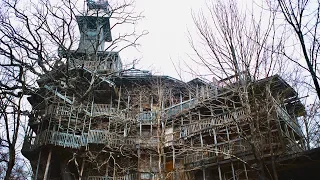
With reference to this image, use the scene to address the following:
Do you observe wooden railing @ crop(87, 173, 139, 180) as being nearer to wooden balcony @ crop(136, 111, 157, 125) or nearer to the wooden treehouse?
the wooden treehouse

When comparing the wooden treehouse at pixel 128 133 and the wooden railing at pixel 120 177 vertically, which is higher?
the wooden treehouse at pixel 128 133

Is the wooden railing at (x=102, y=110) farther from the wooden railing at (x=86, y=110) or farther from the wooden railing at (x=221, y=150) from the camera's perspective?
the wooden railing at (x=221, y=150)

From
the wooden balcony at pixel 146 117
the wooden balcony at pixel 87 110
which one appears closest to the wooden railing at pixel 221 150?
the wooden balcony at pixel 146 117

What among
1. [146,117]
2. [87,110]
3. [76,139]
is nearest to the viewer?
[76,139]

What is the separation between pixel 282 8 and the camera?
5.94 m

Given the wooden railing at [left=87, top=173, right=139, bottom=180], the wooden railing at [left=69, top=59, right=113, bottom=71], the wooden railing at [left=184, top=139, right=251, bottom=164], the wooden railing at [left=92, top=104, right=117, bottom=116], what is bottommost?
the wooden railing at [left=87, top=173, right=139, bottom=180]

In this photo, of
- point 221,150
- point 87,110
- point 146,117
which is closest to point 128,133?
point 146,117

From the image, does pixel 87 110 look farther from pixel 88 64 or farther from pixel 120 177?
pixel 120 177

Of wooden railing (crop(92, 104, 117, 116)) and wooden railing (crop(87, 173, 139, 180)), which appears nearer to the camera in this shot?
wooden railing (crop(87, 173, 139, 180))

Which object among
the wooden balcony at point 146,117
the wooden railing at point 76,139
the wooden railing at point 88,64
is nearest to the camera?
the wooden railing at point 88,64

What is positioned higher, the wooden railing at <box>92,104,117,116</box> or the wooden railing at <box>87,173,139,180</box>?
the wooden railing at <box>92,104,117,116</box>

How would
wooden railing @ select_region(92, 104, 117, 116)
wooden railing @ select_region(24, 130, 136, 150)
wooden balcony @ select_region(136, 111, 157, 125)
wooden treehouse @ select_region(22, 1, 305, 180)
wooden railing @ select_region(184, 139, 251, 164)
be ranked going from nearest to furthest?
wooden treehouse @ select_region(22, 1, 305, 180) → wooden railing @ select_region(184, 139, 251, 164) → wooden railing @ select_region(24, 130, 136, 150) → wooden railing @ select_region(92, 104, 117, 116) → wooden balcony @ select_region(136, 111, 157, 125)

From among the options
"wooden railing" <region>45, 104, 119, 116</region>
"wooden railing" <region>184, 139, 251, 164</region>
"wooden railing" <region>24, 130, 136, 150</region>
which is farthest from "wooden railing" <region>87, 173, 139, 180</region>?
"wooden railing" <region>45, 104, 119, 116</region>

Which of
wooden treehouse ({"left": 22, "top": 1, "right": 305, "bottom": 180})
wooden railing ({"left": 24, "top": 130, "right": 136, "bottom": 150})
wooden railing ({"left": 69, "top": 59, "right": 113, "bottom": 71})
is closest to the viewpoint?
wooden railing ({"left": 69, "top": 59, "right": 113, "bottom": 71})
